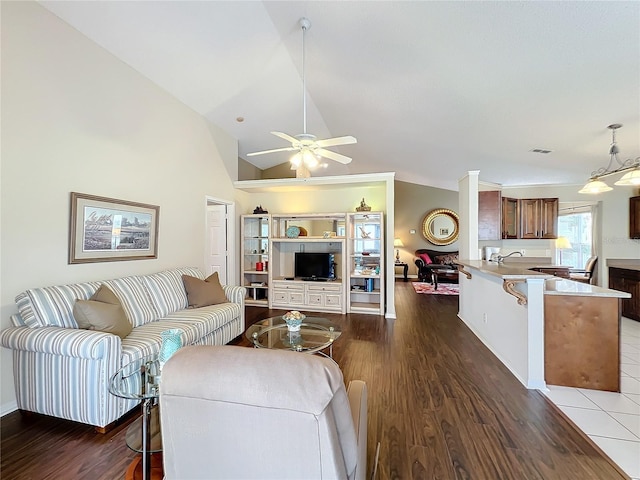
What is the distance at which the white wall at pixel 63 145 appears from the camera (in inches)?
92.2

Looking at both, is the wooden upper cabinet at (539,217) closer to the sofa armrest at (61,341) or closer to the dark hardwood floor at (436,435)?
the dark hardwood floor at (436,435)

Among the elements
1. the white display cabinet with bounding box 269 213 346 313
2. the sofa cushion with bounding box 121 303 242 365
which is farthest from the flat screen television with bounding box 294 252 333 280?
the sofa cushion with bounding box 121 303 242 365

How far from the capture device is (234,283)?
5598mm

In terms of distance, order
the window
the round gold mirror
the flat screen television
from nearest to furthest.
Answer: the flat screen television
the window
the round gold mirror

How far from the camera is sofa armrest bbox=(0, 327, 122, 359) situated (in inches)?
78.6

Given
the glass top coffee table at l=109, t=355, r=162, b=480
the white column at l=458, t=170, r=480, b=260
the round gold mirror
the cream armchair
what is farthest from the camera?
the round gold mirror

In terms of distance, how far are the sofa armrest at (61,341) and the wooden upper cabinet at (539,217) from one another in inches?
248

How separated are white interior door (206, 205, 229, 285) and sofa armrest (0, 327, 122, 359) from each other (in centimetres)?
335

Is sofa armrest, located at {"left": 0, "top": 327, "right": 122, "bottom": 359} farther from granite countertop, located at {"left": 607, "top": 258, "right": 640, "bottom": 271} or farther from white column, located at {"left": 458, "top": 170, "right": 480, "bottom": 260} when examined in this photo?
granite countertop, located at {"left": 607, "top": 258, "right": 640, "bottom": 271}

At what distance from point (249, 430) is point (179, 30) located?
3660 mm

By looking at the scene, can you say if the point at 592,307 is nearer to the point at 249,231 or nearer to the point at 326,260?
the point at 326,260

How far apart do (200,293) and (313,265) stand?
92.3 inches

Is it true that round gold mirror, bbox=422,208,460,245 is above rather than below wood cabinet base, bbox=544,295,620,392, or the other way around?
above

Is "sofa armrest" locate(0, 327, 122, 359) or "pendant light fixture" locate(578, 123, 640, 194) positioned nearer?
"sofa armrest" locate(0, 327, 122, 359)
